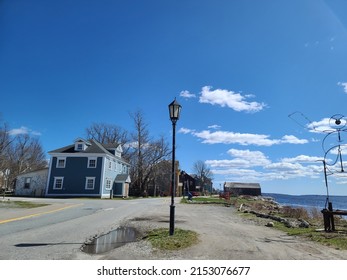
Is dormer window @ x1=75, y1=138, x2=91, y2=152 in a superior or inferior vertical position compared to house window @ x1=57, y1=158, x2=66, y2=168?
superior

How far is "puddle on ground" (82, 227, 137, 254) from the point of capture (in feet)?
22.8

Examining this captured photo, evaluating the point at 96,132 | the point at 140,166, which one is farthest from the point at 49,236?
the point at 96,132

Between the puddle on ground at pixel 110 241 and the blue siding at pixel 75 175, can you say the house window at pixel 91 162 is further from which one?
the puddle on ground at pixel 110 241

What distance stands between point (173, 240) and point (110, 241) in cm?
184

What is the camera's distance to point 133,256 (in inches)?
242

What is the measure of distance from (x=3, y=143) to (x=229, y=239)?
52.1 m

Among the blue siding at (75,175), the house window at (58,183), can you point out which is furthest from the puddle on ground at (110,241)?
the house window at (58,183)

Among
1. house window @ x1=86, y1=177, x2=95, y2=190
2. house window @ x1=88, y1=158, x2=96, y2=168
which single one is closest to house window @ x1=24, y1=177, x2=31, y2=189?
house window @ x1=86, y1=177, x2=95, y2=190

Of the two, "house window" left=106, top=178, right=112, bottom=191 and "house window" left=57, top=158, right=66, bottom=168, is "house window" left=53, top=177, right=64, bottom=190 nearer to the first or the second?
"house window" left=57, top=158, right=66, bottom=168

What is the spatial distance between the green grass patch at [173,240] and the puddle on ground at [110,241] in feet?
2.44

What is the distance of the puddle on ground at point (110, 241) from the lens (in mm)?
6953

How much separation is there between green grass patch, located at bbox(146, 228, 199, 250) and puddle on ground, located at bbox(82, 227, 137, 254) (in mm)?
743
